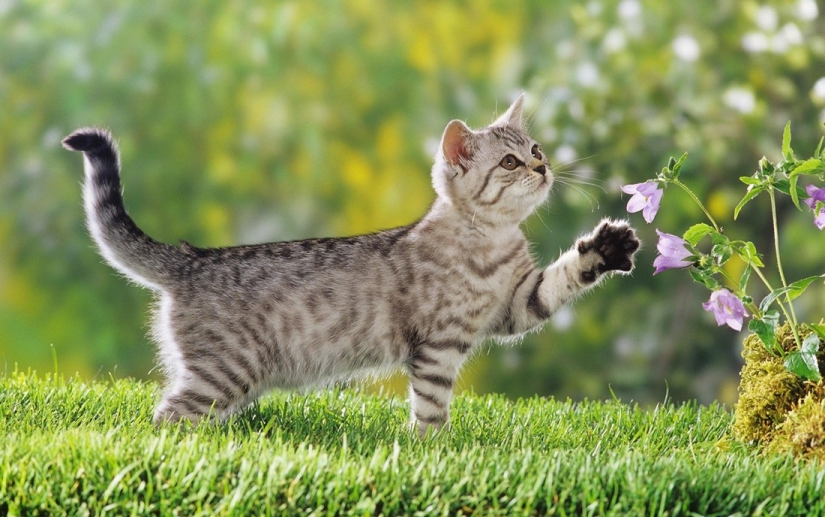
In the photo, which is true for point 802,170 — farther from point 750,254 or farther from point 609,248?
point 609,248

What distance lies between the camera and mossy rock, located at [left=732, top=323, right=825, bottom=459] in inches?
111

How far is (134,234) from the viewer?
10.5 ft

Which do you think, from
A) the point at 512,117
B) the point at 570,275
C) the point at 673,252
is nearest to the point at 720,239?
the point at 673,252

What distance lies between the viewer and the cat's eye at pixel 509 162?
10.8ft

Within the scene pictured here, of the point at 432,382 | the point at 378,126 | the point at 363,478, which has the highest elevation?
the point at 378,126

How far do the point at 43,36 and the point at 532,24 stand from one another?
3187 mm

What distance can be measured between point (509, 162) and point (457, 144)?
7.2 inches

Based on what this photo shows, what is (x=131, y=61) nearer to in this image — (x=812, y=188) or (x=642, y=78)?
(x=642, y=78)

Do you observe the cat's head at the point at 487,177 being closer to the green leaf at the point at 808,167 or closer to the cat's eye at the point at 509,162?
the cat's eye at the point at 509,162

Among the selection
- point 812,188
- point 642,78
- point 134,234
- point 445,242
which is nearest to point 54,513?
point 134,234

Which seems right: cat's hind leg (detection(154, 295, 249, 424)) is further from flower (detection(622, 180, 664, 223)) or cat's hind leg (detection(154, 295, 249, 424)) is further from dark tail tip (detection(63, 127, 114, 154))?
flower (detection(622, 180, 664, 223))

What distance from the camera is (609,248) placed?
320 cm

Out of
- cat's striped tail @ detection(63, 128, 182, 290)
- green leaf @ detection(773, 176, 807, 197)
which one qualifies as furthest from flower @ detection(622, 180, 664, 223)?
cat's striped tail @ detection(63, 128, 182, 290)

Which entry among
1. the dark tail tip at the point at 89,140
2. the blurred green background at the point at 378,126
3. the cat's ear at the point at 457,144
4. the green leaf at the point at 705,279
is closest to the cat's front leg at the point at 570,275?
the green leaf at the point at 705,279
